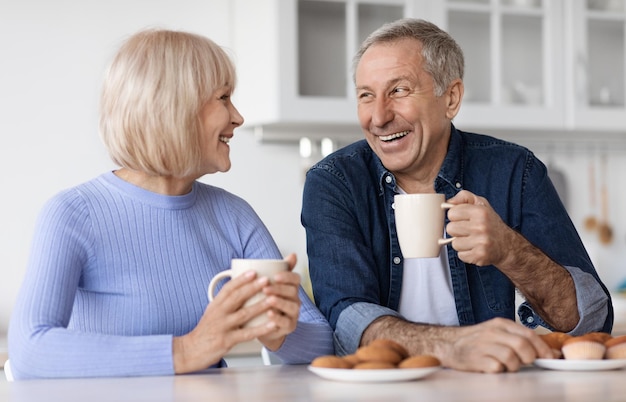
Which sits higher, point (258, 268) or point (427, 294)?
point (258, 268)

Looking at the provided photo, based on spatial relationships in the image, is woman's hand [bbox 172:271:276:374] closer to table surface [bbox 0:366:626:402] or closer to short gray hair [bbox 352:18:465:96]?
table surface [bbox 0:366:626:402]

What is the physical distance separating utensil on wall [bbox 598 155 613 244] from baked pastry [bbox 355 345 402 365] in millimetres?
2844

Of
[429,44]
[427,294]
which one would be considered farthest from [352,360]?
[429,44]

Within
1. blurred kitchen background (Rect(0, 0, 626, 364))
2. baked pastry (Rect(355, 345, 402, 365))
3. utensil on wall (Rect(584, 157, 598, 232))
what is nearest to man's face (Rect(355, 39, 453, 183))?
baked pastry (Rect(355, 345, 402, 365))

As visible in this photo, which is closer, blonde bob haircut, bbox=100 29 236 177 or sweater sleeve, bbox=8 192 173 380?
sweater sleeve, bbox=8 192 173 380

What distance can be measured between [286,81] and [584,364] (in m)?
1.97

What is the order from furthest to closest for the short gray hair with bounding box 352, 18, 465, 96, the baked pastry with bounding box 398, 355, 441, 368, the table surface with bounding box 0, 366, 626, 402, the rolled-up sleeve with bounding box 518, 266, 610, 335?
the short gray hair with bounding box 352, 18, 465, 96, the rolled-up sleeve with bounding box 518, 266, 610, 335, the baked pastry with bounding box 398, 355, 441, 368, the table surface with bounding box 0, 366, 626, 402

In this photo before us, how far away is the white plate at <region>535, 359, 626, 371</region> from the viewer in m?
1.35

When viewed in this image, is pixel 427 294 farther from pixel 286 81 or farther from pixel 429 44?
pixel 286 81

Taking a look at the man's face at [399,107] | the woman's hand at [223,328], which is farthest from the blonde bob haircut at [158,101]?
the man's face at [399,107]

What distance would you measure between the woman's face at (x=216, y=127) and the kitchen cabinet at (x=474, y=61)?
1459mm

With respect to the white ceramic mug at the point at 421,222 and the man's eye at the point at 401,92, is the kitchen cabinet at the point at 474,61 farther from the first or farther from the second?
the white ceramic mug at the point at 421,222

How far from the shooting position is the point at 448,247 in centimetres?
199

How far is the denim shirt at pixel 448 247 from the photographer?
5.97ft
